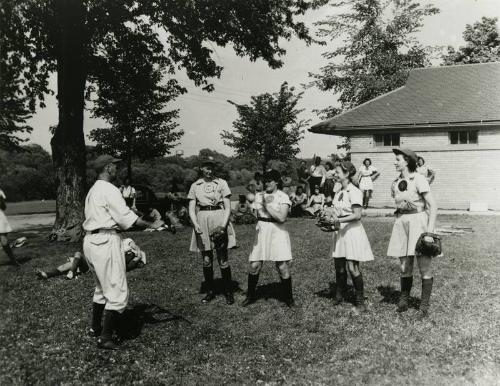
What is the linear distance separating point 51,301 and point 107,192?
3003mm

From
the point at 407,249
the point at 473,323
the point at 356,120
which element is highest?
the point at 356,120

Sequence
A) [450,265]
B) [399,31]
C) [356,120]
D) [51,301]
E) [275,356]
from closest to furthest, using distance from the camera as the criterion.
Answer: [275,356]
[51,301]
[450,265]
[356,120]
[399,31]

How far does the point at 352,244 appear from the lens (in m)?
6.33

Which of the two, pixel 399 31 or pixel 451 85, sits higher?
pixel 399 31

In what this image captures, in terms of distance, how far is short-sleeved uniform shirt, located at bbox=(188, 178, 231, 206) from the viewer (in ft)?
22.9

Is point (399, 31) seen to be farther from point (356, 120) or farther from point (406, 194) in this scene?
point (406, 194)

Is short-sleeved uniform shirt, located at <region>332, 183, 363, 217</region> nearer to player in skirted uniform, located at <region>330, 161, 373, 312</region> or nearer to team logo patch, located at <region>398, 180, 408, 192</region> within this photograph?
player in skirted uniform, located at <region>330, 161, 373, 312</region>

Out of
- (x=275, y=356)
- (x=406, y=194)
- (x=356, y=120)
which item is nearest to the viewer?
(x=275, y=356)

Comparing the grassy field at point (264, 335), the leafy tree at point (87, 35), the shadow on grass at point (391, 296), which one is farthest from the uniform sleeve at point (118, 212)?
the leafy tree at point (87, 35)

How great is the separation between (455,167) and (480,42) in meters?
22.7

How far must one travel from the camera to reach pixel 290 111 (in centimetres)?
2809

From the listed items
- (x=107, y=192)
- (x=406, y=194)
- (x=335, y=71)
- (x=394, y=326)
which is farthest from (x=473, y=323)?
(x=335, y=71)

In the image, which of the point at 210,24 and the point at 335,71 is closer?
the point at 210,24

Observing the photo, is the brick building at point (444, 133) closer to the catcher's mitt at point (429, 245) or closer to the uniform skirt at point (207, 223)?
the catcher's mitt at point (429, 245)
